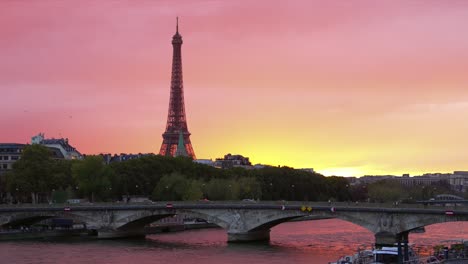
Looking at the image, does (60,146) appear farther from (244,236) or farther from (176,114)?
(244,236)

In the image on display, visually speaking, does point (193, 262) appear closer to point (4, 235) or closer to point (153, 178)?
point (4, 235)

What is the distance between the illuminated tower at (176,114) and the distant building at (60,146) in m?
17.2

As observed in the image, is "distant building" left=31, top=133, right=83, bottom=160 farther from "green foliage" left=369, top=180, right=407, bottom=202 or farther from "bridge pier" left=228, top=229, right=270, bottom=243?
"bridge pier" left=228, top=229, right=270, bottom=243

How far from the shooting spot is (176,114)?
6014 inches

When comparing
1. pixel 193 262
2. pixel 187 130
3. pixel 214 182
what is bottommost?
pixel 193 262

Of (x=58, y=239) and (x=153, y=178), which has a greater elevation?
(x=153, y=178)

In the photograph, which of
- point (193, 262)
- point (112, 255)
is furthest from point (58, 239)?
point (193, 262)

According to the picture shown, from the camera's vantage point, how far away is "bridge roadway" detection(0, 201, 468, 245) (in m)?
60.4

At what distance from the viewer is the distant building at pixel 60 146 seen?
139 meters

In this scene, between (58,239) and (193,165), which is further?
(193,165)

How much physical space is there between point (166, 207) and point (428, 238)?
23.1 meters

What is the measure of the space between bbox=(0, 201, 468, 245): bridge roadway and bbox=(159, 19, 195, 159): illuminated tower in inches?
2750

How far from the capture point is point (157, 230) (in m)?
82.9

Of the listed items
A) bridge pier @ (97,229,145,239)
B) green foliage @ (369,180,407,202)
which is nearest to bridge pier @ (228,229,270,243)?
bridge pier @ (97,229,145,239)
